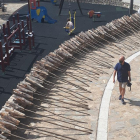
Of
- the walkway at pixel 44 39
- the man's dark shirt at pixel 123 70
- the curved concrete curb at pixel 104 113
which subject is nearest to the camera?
the curved concrete curb at pixel 104 113

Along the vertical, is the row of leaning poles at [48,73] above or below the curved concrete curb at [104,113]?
above

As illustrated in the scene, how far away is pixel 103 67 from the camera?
1652cm

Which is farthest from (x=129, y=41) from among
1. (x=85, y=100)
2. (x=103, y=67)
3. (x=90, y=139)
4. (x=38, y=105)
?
(x=90, y=139)

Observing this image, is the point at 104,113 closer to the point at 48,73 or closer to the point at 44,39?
the point at 48,73

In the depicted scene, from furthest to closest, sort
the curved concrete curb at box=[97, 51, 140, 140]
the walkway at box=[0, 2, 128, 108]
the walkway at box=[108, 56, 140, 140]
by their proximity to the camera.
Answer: the walkway at box=[0, 2, 128, 108] → the curved concrete curb at box=[97, 51, 140, 140] → the walkway at box=[108, 56, 140, 140]

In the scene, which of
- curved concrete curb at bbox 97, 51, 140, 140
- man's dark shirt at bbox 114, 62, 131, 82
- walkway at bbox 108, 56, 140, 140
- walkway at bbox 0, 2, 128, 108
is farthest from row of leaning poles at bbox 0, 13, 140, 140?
man's dark shirt at bbox 114, 62, 131, 82

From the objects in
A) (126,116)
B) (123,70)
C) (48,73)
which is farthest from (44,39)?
(126,116)

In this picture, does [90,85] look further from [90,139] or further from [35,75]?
[90,139]

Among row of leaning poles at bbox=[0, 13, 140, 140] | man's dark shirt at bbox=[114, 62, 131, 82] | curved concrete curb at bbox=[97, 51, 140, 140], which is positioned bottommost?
curved concrete curb at bbox=[97, 51, 140, 140]

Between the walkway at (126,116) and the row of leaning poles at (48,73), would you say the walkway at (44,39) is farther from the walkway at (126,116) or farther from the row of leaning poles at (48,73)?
the walkway at (126,116)

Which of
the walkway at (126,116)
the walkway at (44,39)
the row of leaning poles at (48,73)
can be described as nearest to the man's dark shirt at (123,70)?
the walkway at (126,116)

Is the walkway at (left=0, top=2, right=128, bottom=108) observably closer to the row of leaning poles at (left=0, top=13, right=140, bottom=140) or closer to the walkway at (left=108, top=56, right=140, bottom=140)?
the row of leaning poles at (left=0, top=13, right=140, bottom=140)

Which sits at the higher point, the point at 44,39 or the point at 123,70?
the point at 123,70

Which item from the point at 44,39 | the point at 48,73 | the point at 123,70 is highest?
the point at 123,70
